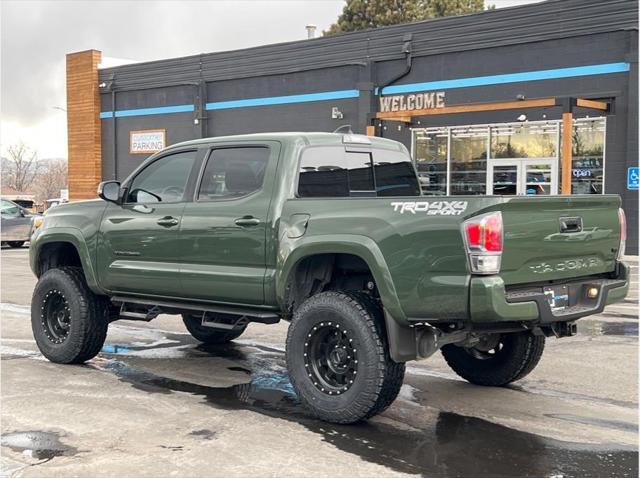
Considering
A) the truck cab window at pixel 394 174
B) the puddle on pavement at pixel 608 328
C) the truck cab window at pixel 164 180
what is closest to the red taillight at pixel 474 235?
the truck cab window at pixel 394 174

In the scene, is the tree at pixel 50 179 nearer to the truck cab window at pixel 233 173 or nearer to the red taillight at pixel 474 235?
the truck cab window at pixel 233 173

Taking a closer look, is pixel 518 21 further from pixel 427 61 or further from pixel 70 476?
pixel 70 476

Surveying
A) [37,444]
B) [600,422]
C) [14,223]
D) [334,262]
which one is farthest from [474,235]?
[14,223]

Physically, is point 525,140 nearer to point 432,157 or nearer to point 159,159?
point 432,157

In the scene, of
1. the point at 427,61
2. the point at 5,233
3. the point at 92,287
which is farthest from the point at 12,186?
the point at 92,287

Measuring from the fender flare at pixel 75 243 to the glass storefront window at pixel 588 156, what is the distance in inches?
583

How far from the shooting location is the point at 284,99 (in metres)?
25.7

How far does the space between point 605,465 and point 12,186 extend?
73213 millimetres

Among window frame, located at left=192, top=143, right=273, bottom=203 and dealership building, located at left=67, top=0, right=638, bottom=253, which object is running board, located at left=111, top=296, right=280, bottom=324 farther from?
dealership building, located at left=67, top=0, right=638, bottom=253

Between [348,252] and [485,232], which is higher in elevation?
A: [485,232]

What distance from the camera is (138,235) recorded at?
21.7ft

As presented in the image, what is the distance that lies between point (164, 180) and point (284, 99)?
63.8 ft

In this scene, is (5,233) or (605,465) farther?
(5,233)

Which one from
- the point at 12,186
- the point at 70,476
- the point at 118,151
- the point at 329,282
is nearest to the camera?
the point at 70,476
